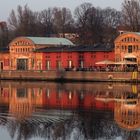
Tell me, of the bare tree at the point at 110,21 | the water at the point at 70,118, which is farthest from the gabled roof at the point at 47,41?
the water at the point at 70,118

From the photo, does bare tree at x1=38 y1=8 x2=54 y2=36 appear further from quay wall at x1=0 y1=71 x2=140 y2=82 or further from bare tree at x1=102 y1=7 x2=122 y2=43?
quay wall at x1=0 y1=71 x2=140 y2=82

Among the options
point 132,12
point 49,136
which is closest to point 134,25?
point 132,12

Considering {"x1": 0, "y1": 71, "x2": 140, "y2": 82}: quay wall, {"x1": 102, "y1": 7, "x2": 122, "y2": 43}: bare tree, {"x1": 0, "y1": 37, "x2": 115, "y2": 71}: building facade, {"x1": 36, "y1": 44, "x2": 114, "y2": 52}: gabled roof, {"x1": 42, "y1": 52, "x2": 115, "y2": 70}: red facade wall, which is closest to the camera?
{"x1": 0, "y1": 71, "x2": 140, "y2": 82}: quay wall

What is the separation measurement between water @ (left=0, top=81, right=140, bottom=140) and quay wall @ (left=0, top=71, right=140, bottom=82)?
31341 mm

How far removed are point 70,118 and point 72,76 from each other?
186 ft

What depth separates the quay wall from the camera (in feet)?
295

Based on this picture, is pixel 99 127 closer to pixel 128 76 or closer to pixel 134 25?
pixel 128 76

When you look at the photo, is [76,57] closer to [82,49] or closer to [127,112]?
[82,49]

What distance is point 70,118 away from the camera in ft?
129

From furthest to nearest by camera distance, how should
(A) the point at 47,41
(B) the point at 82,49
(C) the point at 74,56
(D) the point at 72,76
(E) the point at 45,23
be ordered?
(E) the point at 45,23 → (A) the point at 47,41 → (C) the point at 74,56 → (B) the point at 82,49 → (D) the point at 72,76

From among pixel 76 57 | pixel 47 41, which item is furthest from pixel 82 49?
pixel 47 41

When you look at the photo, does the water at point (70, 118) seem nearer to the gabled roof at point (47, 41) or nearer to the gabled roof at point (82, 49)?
the gabled roof at point (82, 49)

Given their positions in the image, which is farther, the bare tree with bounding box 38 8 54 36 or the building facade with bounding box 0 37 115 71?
the bare tree with bounding box 38 8 54 36

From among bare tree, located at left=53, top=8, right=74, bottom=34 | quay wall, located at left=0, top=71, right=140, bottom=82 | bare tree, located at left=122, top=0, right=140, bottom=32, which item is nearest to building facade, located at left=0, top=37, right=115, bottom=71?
quay wall, located at left=0, top=71, right=140, bottom=82
